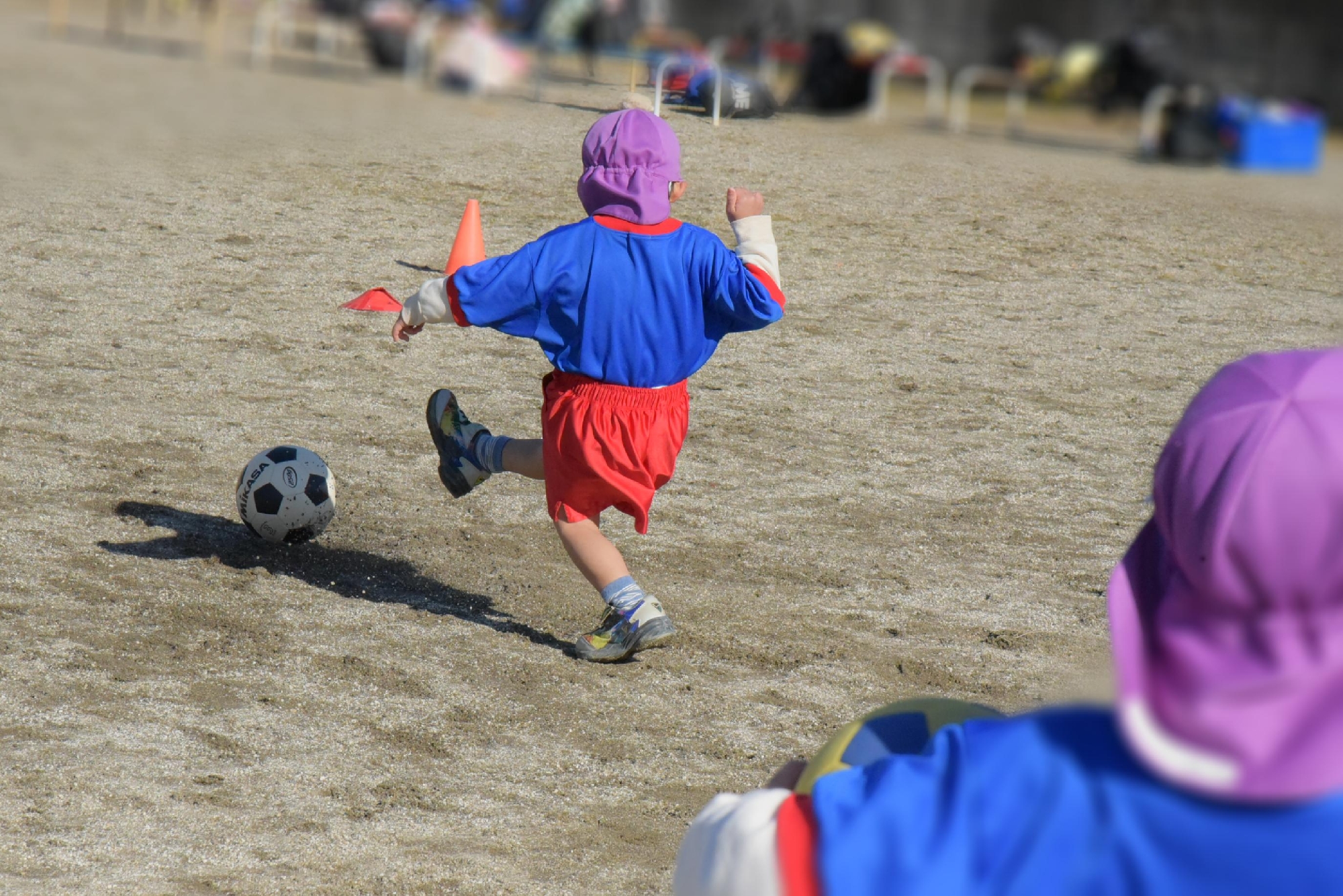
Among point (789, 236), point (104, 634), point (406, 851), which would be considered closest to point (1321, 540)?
point (406, 851)

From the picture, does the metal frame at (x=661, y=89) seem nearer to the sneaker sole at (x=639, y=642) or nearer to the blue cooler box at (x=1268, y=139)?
the sneaker sole at (x=639, y=642)

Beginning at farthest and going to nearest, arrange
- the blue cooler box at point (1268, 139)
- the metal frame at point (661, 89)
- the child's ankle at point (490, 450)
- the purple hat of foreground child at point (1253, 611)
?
the blue cooler box at point (1268, 139) < the child's ankle at point (490, 450) < the metal frame at point (661, 89) < the purple hat of foreground child at point (1253, 611)

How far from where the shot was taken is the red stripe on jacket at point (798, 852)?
4.49 ft

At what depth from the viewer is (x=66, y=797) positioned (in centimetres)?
338

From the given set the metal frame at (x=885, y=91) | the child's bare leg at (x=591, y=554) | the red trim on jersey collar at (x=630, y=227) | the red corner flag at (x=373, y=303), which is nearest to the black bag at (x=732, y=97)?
the red trim on jersey collar at (x=630, y=227)

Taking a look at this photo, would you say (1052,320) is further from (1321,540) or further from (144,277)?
(1321,540)

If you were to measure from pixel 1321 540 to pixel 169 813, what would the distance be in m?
2.80

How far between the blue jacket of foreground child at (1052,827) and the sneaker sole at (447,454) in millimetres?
3619

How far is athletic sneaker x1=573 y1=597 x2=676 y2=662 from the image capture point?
168 inches

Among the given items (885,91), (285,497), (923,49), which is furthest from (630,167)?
(923,49)

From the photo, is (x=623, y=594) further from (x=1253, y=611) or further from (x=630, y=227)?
(x=1253, y=611)

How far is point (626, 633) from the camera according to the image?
4.27 m

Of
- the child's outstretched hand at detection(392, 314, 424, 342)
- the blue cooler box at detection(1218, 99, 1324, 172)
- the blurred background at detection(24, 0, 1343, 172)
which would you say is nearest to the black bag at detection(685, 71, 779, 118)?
the child's outstretched hand at detection(392, 314, 424, 342)

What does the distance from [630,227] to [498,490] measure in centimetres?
185
